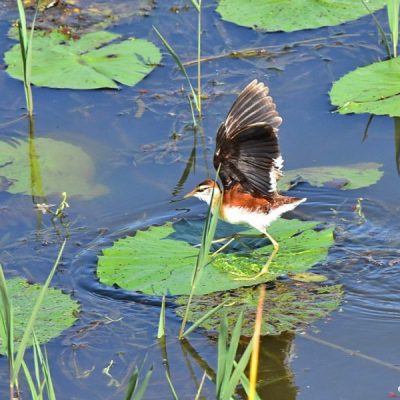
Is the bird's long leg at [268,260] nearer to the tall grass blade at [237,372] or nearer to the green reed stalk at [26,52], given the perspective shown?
the tall grass blade at [237,372]

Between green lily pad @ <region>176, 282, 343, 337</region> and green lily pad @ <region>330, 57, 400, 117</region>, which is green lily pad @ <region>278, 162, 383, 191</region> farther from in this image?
green lily pad @ <region>176, 282, 343, 337</region>

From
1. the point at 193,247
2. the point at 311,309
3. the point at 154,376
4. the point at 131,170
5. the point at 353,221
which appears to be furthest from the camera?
the point at 131,170

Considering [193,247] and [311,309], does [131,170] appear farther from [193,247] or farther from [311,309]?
[311,309]

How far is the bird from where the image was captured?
18.5ft

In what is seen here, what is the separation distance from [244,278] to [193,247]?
463 mm

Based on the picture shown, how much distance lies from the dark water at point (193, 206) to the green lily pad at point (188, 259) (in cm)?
13

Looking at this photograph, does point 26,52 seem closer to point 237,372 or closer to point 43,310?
point 43,310

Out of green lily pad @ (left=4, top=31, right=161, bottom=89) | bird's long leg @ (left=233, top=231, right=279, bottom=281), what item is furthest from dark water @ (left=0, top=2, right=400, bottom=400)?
bird's long leg @ (left=233, top=231, right=279, bottom=281)

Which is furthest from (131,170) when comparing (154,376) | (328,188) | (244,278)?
(154,376)

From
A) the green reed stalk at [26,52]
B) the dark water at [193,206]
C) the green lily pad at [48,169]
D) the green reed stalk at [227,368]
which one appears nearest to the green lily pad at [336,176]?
the dark water at [193,206]

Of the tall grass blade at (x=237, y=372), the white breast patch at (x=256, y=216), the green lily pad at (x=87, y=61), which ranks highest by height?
the tall grass blade at (x=237, y=372)

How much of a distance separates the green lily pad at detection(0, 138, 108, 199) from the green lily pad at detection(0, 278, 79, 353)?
133cm

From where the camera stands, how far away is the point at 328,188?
22.5 ft

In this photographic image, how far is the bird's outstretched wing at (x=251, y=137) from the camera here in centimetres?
562
